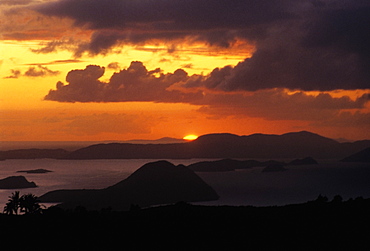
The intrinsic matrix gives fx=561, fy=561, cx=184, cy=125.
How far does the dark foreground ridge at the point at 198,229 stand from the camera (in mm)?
61875

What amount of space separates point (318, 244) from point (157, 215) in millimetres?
21949

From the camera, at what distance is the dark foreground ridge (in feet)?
203

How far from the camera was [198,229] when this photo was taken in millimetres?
68062

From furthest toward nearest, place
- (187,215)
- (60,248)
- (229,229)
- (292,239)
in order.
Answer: (187,215) → (229,229) → (292,239) → (60,248)

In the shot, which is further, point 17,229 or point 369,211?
point 369,211

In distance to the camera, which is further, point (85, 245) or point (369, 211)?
point (369, 211)

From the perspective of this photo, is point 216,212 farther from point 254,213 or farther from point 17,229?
point 17,229

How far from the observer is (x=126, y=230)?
221 ft

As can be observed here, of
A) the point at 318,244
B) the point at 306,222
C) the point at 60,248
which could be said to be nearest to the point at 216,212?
the point at 306,222

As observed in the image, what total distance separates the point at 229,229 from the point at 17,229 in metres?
25.7

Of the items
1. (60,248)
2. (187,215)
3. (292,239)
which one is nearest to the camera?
(60,248)

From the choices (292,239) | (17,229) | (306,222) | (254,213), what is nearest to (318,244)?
(292,239)

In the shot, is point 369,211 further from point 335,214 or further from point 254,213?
point 254,213

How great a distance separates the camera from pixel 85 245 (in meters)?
61.5
